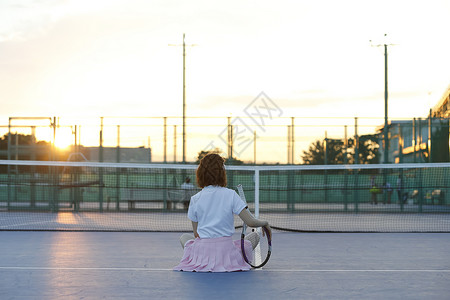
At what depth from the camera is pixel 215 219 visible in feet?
24.2

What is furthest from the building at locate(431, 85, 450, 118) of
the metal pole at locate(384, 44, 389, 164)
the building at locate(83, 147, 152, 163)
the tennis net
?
the building at locate(83, 147, 152, 163)

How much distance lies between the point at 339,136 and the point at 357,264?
61.3ft

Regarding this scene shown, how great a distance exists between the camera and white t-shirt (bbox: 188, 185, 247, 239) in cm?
732

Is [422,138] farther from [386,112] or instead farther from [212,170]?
[212,170]

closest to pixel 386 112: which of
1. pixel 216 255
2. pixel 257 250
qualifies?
pixel 257 250

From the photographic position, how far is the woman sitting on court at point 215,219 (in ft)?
24.0

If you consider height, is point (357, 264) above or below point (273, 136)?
below

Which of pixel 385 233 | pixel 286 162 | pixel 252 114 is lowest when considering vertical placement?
pixel 385 233

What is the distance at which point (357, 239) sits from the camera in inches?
511

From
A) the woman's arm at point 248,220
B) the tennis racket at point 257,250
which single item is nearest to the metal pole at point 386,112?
the tennis racket at point 257,250

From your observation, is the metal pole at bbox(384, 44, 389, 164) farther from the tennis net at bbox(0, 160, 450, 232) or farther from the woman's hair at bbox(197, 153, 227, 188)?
the woman's hair at bbox(197, 153, 227, 188)

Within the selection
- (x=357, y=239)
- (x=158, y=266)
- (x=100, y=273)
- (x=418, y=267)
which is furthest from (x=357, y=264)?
(x=357, y=239)

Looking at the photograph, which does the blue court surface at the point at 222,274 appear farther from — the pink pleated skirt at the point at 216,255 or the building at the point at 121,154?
the building at the point at 121,154

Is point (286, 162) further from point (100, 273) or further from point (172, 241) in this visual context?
point (100, 273)
